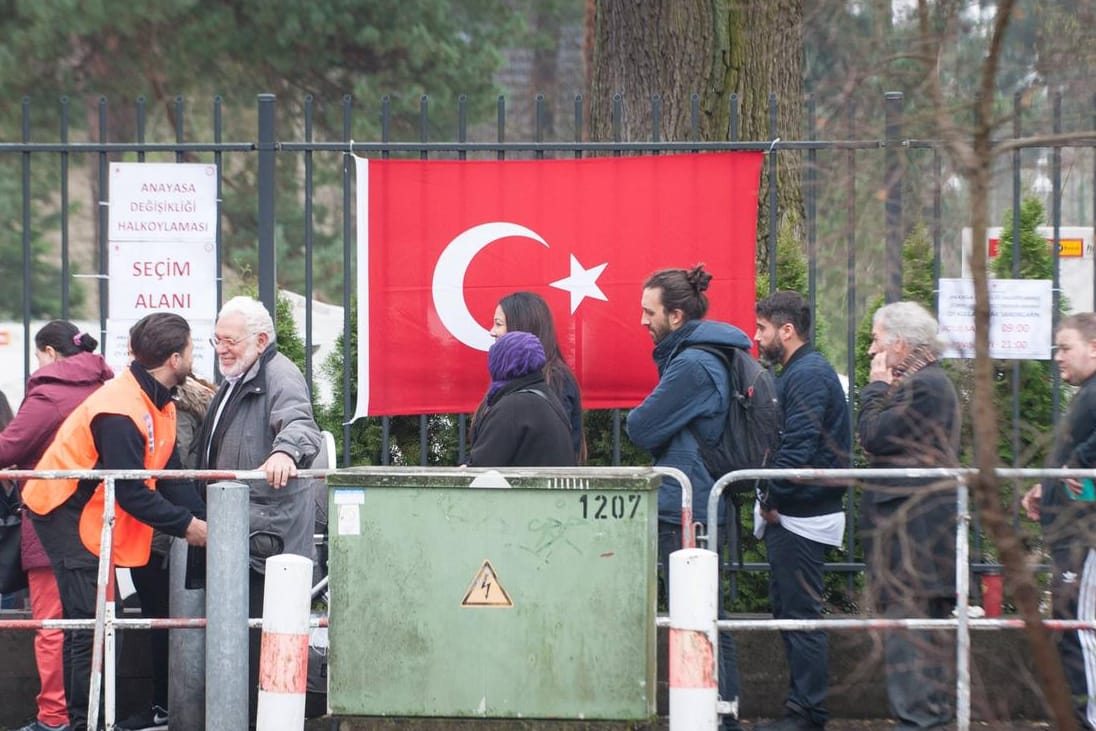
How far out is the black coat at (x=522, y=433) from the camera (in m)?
6.22

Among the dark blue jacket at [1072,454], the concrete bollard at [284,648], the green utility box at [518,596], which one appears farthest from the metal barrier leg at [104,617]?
the dark blue jacket at [1072,454]

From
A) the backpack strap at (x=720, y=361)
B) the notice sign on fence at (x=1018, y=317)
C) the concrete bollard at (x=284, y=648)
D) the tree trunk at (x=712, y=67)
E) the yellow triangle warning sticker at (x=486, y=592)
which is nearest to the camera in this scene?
the concrete bollard at (x=284, y=648)

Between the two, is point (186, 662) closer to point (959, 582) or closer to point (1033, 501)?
point (959, 582)

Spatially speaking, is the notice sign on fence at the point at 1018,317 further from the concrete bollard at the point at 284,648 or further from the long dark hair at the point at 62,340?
the long dark hair at the point at 62,340

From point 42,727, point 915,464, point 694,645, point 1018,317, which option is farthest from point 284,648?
point 1018,317

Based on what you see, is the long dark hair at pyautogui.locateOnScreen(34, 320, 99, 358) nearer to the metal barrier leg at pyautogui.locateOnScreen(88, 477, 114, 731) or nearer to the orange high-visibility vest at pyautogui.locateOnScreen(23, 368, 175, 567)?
the orange high-visibility vest at pyautogui.locateOnScreen(23, 368, 175, 567)

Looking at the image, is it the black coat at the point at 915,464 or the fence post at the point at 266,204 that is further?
the fence post at the point at 266,204

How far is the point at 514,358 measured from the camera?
247 inches

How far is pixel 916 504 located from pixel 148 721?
11.5ft

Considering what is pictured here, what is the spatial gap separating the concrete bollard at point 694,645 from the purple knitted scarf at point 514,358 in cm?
127

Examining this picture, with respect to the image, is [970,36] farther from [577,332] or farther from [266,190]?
[266,190]

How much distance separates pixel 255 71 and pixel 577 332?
47.9 ft

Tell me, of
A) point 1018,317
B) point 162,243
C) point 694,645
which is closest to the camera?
point 694,645

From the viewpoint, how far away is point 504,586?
18.2 feet
